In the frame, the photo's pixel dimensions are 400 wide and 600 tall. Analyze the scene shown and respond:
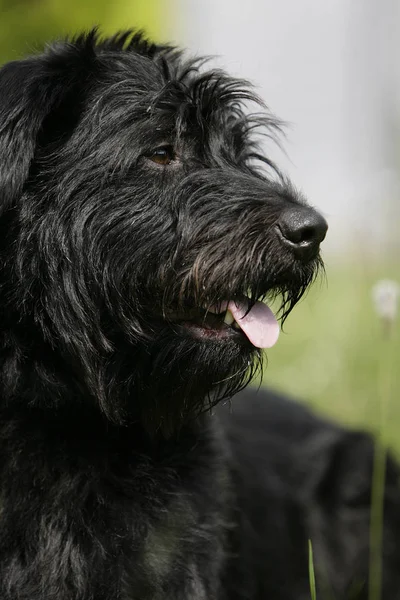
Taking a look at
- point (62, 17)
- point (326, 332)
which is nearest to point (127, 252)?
point (326, 332)

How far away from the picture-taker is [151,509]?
283 centimetres

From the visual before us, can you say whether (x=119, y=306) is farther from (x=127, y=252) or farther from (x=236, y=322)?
(x=236, y=322)

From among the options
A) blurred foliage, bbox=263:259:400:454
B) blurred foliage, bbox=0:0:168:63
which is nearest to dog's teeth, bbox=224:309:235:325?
blurred foliage, bbox=263:259:400:454

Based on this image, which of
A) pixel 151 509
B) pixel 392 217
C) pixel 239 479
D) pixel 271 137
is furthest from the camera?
pixel 392 217

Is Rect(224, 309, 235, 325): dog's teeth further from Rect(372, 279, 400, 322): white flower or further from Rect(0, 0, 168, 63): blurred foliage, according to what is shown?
Rect(0, 0, 168, 63): blurred foliage

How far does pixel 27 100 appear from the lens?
271cm

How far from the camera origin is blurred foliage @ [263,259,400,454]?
609 cm

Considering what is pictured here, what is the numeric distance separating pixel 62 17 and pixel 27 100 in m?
8.36

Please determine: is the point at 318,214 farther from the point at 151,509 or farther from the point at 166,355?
the point at 151,509

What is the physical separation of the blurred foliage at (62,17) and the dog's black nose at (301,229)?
7.55 meters

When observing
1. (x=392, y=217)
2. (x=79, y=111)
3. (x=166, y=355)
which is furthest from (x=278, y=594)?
(x=392, y=217)

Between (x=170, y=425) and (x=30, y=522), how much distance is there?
0.54 metres

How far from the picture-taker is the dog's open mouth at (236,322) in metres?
2.72

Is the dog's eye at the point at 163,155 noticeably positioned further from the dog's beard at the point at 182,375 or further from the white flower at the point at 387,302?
the white flower at the point at 387,302
